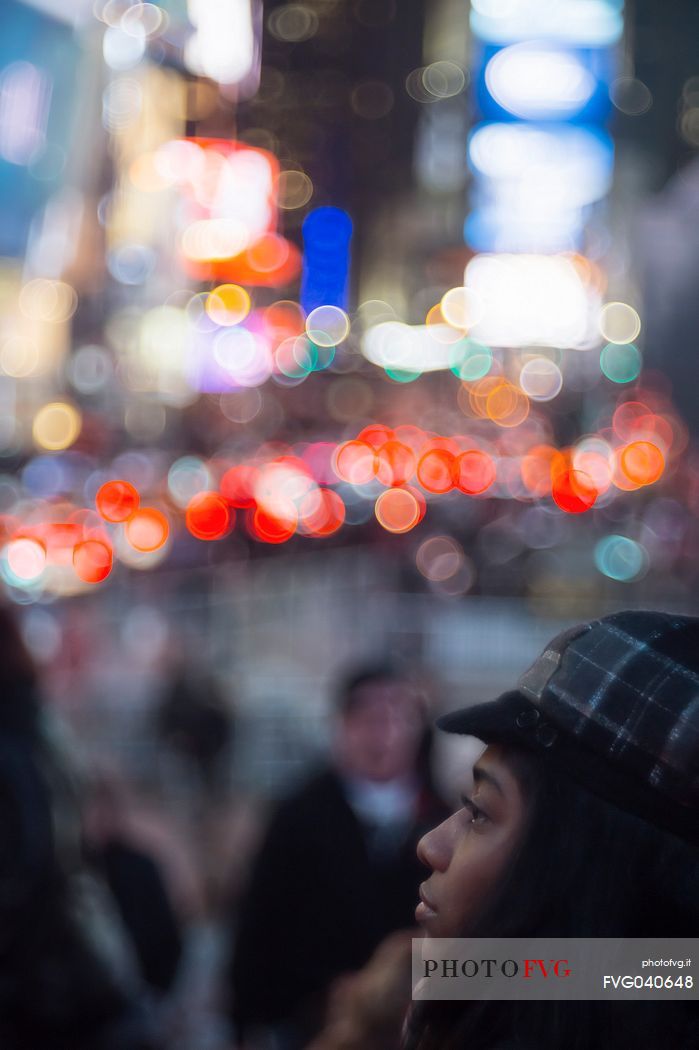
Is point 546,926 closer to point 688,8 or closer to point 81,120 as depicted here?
point 688,8

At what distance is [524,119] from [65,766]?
16.5m

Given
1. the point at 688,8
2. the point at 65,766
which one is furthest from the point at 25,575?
the point at 65,766

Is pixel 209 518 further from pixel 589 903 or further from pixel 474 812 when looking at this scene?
pixel 589 903

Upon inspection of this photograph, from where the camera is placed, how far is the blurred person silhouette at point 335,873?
3.33 meters

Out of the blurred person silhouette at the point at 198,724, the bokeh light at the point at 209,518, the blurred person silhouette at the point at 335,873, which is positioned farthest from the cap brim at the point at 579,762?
the bokeh light at the point at 209,518

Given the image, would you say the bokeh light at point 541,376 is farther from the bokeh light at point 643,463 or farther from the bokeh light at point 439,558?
the bokeh light at point 439,558

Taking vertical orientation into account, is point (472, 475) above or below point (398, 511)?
above

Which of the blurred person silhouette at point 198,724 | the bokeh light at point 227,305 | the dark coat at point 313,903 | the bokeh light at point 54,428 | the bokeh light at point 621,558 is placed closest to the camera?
the dark coat at point 313,903

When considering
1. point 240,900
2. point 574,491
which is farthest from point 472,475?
point 240,900

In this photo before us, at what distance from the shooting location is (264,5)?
8.66 metres

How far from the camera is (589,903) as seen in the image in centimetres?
154

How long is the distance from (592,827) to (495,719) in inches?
6.6

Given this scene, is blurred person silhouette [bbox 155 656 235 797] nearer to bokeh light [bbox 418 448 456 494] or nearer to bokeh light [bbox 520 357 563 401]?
bokeh light [bbox 418 448 456 494]

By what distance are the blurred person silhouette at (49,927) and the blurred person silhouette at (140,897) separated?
0.90 m
